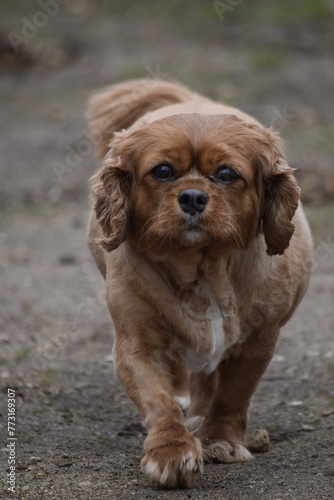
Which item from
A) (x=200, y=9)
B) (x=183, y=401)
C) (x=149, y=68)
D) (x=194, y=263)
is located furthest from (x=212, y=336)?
(x=200, y=9)

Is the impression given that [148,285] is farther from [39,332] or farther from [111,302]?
[39,332]

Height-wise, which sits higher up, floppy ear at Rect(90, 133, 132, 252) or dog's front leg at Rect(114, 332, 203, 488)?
floppy ear at Rect(90, 133, 132, 252)

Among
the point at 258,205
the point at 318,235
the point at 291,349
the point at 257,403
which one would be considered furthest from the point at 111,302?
the point at 318,235

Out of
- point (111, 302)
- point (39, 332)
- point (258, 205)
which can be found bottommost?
point (39, 332)

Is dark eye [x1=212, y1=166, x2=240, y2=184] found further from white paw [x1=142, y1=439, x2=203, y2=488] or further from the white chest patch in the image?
white paw [x1=142, y1=439, x2=203, y2=488]

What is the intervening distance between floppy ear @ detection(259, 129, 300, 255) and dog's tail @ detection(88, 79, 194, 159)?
5.30 feet

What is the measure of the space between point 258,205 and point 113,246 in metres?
0.69

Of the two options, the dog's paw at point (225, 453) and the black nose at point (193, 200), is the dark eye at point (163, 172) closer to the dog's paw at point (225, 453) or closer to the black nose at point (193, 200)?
the black nose at point (193, 200)

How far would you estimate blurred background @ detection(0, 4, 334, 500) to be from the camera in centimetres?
505

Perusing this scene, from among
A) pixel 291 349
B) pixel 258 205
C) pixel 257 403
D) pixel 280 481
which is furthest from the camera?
pixel 291 349

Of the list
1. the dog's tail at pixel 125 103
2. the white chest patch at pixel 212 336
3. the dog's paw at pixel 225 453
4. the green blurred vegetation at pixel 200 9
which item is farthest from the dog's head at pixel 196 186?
the green blurred vegetation at pixel 200 9

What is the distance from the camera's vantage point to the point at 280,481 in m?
4.27

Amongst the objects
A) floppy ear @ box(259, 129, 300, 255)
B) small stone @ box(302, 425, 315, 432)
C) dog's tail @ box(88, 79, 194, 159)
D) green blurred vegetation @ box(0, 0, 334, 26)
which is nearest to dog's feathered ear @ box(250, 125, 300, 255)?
floppy ear @ box(259, 129, 300, 255)

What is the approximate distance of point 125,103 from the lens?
20.4 ft
